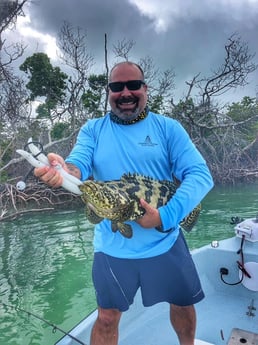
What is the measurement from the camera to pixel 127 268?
6.35 ft

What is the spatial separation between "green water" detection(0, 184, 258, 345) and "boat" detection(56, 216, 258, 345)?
3.33 ft

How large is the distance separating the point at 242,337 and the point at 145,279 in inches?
67.4

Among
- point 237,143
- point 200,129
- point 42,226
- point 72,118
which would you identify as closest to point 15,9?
point 72,118

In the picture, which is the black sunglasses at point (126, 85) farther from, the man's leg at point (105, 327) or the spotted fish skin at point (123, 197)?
the man's leg at point (105, 327)

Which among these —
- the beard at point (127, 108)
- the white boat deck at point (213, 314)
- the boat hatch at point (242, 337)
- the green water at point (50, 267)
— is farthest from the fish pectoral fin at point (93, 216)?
the green water at point (50, 267)

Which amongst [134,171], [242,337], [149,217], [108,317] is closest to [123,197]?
[149,217]

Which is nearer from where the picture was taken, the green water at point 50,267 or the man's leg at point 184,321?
the man's leg at point 184,321

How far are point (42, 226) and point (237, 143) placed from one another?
45.8ft

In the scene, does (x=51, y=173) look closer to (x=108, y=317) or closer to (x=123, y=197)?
(x=123, y=197)

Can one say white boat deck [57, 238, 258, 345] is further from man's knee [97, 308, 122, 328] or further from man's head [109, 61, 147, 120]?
man's head [109, 61, 147, 120]

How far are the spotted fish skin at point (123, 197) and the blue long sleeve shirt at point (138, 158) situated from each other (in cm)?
13

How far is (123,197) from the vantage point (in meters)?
1.59

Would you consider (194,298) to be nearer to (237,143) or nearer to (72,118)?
(72,118)

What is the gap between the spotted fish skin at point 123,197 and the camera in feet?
5.07
